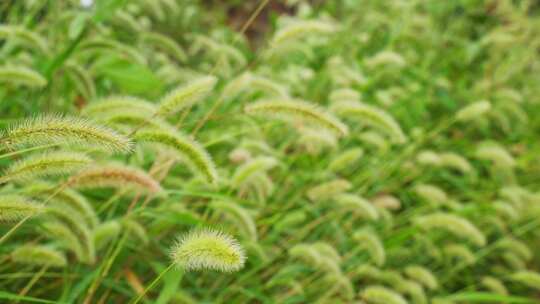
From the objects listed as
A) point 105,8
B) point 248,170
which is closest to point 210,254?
point 248,170

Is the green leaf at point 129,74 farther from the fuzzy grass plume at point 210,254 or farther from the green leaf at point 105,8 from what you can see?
the fuzzy grass plume at point 210,254

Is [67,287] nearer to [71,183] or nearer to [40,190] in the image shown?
[40,190]

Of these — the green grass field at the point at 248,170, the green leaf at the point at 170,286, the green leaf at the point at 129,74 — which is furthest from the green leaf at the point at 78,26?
the green leaf at the point at 170,286

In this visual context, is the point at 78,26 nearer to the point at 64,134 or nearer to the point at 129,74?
the point at 129,74

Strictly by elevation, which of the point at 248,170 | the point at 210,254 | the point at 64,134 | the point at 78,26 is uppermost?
the point at 78,26

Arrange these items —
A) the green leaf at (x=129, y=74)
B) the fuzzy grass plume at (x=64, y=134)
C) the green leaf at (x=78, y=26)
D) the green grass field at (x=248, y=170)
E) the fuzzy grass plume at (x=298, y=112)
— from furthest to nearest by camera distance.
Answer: the green leaf at (x=129, y=74), the green leaf at (x=78, y=26), the fuzzy grass plume at (x=298, y=112), the green grass field at (x=248, y=170), the fuzzy grass plume at (x=64, y=134)

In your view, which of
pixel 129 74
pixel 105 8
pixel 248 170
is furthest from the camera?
pixel 129 74

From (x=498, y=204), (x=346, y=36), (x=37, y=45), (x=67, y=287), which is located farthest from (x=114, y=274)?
(x=346, y=36)

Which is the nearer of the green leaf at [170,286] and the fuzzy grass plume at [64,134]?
the fuzzy grass plume at [64,134]

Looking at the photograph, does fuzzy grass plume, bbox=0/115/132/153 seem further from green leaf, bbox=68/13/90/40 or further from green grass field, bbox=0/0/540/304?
green leaf, bbox=68/13/90/40
